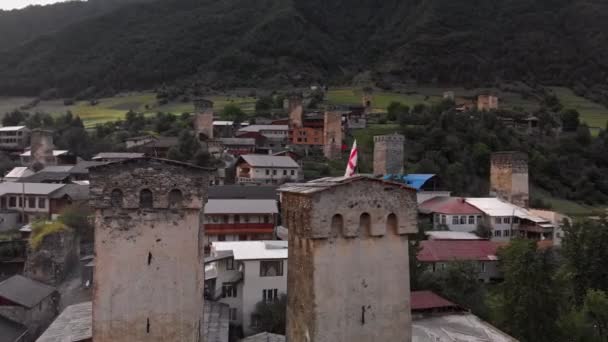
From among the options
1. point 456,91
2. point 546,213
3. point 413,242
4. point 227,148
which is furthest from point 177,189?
point 456,91

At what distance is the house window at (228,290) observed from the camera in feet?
120

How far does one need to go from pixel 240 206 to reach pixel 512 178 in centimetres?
3869

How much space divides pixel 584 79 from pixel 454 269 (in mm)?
178277

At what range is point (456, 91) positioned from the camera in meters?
178

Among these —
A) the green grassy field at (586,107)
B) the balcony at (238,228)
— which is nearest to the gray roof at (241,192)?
the balcony at (238,228)

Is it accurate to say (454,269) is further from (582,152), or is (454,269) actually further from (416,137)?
(582,152)

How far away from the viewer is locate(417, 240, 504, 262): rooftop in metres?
47.7

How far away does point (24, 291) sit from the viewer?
37500mm

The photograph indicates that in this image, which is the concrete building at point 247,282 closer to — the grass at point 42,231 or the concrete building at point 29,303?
the concrete building at point 29,303

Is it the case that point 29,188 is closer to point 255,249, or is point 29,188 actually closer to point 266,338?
point 255,249

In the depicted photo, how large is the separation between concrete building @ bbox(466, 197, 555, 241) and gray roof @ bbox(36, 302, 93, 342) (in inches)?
1713

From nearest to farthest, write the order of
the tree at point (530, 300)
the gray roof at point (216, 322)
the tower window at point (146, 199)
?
the tower window at point (146, 199) → the gray roof at point (216, 322) → the tree at point (530, 300)

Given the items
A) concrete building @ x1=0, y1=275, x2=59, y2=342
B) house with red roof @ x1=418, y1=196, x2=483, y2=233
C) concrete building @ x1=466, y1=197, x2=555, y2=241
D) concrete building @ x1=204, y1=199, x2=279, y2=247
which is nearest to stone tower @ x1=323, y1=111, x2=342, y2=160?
house with red roof @ x1=418, y1=196, x2=483, y2=233

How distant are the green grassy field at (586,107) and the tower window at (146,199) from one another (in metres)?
127
